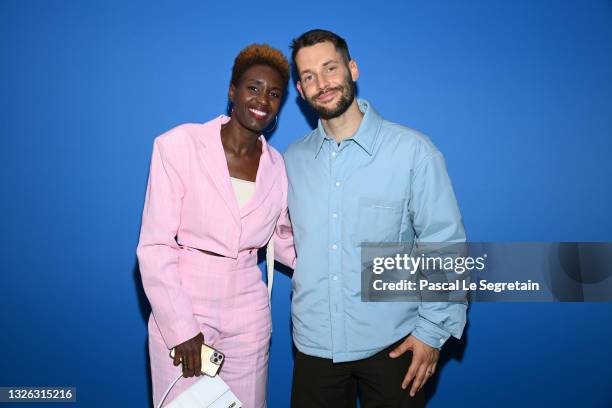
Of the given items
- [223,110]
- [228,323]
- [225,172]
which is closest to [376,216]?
[225,172]

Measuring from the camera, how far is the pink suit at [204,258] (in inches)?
67.7

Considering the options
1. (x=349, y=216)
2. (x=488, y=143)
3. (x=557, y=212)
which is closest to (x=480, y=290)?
(x=557, y=212)

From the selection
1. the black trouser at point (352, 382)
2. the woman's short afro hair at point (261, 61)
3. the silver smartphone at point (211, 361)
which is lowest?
the black trouser at point (352, 382)

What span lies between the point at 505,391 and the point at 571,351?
462mm

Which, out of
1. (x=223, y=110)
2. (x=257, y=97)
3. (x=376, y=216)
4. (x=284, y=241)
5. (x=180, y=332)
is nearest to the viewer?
(x=180, y=332)

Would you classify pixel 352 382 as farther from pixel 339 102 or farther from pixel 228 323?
pixel 339 102

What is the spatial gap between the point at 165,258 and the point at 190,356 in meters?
0.40

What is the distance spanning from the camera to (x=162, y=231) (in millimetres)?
1722

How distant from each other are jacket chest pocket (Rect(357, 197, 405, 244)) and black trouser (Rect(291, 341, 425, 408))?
1.58 ft

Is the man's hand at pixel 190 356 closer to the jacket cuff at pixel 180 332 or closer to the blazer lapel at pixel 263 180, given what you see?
the jacket cuff at pixel 180 332

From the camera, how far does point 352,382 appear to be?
6.47ft

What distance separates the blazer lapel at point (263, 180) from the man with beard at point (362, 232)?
18cm

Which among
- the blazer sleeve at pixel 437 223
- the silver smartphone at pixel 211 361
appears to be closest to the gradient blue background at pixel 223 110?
the blazer sleeve at pixel 437 223

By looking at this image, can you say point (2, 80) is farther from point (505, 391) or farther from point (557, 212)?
point (505, 391)
